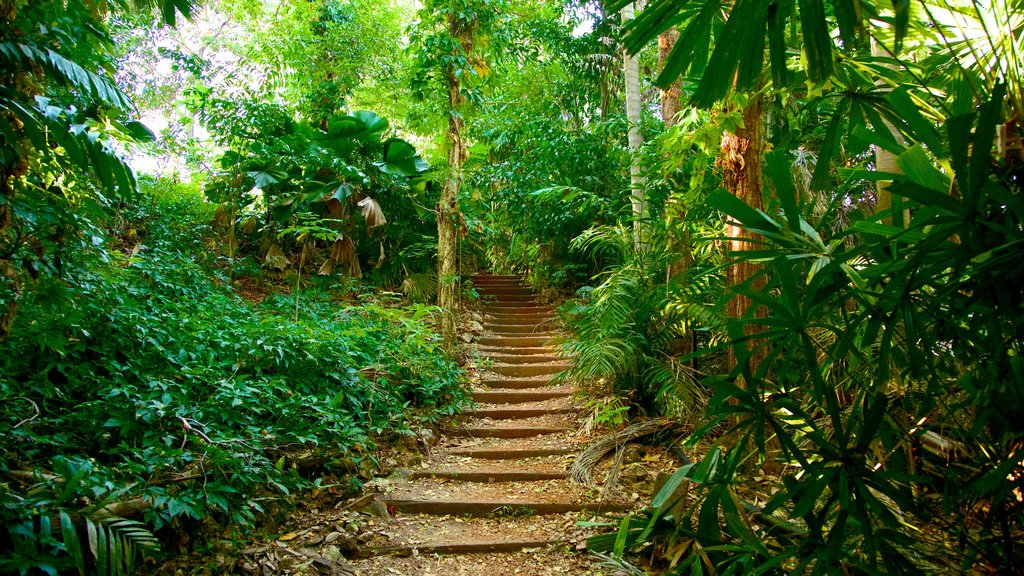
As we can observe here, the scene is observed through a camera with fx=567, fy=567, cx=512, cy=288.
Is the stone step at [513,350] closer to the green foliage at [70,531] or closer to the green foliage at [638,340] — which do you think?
the green foliage at [638,340]

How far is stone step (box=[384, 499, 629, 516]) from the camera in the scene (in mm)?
3566

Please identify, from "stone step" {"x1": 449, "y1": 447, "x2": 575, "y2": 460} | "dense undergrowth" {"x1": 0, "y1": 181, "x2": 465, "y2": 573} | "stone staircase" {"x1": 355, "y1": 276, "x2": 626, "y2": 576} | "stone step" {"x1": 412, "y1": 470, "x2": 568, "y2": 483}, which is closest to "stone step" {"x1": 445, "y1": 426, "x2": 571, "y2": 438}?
"stone staircase" {"x1": 355, "y1": 276, "x2": 626, "y2": 576}

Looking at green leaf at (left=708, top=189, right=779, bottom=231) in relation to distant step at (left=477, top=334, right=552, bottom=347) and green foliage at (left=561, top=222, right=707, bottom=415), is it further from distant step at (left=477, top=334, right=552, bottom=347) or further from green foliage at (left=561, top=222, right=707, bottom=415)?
distant step at (left=477, top=334, right=552, bottom=347)

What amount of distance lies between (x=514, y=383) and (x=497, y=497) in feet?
7.75

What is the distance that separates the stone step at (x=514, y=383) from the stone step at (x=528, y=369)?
189 millimetres

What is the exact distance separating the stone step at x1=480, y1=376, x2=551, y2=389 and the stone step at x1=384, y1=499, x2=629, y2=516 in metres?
2.35

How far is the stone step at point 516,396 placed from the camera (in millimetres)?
5664

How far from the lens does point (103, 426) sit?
108 inches

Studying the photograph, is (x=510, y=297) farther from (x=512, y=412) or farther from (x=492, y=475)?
(x=492, y=475)

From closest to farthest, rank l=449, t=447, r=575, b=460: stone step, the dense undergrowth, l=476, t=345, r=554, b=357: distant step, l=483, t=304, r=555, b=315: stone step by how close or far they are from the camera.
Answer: the dense undergrowth, l=449, t=447, r=575, b=460: stone step, l=476, t=345, r=554, b=357: distant step, l=483, t=304, r=555, b=315: stone step

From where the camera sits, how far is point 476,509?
3.65 metres

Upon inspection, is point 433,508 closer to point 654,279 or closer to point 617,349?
point 617,349

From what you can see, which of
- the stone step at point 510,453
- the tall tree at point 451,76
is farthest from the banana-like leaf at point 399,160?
the stone step at point 510,453

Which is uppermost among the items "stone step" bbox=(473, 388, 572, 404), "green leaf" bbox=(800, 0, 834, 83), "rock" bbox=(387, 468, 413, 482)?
"green leaf" bbox=(800, 0, 834, 83)
